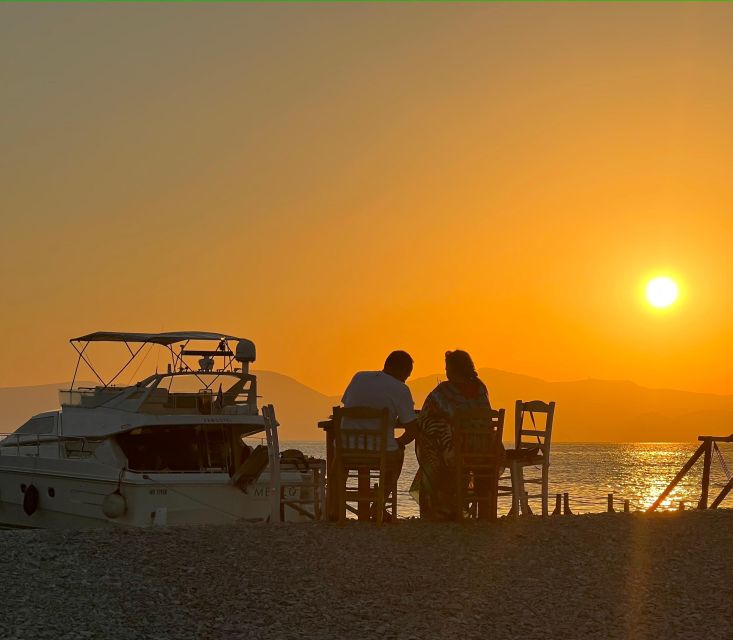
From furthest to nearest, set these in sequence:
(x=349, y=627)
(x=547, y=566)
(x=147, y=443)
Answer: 1. (x=147, y=443)
2. (x=547, y=566)
3. (x=349, y=627)

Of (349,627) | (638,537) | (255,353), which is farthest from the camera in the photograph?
(255,353)

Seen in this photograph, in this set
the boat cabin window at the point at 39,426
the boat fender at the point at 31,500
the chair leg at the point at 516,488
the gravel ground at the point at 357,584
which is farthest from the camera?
the boat cabin window at the point at 39,426

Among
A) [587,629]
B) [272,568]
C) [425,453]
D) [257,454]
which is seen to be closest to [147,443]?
Answer: [257,454]

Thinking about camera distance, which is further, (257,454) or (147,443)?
(147,443)

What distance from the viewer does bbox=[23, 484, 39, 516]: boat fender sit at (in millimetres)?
26194

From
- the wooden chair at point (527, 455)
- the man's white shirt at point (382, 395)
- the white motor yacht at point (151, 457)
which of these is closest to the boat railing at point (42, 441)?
the white motor yacht at point (151, 457)

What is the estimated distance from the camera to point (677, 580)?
10570 millimetres

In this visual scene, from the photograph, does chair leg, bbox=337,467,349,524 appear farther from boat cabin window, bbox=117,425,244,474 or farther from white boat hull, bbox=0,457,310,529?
boat cabin window, bbox=117,425,244,474

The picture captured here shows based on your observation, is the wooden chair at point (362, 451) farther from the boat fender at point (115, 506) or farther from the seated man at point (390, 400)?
the boat fender at point (115, 506)

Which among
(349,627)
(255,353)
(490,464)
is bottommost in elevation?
(349,627)

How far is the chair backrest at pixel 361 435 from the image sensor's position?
39.5 ft

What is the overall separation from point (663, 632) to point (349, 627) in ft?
8.54

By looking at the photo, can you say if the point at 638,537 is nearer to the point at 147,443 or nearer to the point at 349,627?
the point at 349,627

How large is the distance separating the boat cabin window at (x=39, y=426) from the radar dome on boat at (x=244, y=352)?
192 inches
